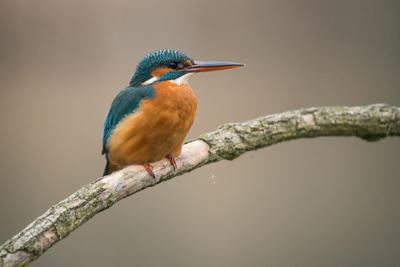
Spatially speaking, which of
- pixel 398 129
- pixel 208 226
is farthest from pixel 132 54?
pixel 398 129

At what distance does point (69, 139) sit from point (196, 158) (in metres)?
1.31

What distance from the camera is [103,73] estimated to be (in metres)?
3.33

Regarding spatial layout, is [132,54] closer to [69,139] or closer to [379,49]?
[69,139]

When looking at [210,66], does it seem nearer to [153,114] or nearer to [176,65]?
[176,65]

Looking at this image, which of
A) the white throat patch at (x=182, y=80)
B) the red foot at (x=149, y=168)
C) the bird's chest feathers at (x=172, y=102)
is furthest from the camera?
the white throat patch at (x=182, y=80)

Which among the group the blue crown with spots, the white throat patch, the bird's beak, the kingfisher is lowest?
the kingfisher

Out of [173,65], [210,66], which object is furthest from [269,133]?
[173,65]

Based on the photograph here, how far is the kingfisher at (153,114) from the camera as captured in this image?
2162mm

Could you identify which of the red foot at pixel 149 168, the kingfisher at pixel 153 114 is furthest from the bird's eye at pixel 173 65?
the red foot at pixel 149 168

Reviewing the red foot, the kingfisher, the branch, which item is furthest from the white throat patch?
the red foot

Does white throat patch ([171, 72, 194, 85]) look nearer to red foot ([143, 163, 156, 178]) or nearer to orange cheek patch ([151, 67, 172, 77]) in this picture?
orange cheek patch ([151, 67, 172, 77])

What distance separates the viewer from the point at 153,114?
7.11 feet

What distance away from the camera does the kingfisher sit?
216 cm

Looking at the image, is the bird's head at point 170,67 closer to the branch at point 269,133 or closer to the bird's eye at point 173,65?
the bird's eye at point 173,65
